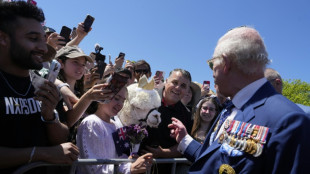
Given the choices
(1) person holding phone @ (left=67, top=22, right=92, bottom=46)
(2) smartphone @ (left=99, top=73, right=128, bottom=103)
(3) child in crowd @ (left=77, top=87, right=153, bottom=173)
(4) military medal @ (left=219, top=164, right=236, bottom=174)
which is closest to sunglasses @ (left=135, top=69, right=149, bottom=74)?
(1) person holding phone @ (left=67, top=22, right=92, bottom=46)

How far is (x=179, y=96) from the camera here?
12.2 feet

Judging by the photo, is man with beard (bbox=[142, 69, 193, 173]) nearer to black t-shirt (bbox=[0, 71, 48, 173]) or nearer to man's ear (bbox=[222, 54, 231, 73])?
black t-shirt (bbox=[0, 71, 48, 173])

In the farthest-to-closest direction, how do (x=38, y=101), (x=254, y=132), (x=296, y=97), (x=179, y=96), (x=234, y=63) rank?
(x=296, y=97), (x=179, y=96), (x=38, y=101), (x=234, y=63), (x=254, y=132)

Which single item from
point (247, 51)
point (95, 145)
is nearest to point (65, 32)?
point (95, 145)

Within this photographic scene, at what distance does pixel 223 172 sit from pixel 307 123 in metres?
0.59

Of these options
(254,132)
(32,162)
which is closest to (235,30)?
(254,132)

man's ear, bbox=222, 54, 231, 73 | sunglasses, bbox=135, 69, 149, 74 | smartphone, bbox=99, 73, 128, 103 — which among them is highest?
man's ear, bbox=222, 54, 231, 73

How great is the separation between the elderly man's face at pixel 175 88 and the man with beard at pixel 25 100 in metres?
1.77

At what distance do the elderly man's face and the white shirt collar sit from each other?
5.75 ft

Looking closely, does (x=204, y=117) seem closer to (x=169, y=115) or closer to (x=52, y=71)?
(x=169, y=115)

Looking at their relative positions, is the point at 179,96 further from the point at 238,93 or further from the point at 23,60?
the point at 23,60

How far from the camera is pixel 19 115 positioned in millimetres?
1963

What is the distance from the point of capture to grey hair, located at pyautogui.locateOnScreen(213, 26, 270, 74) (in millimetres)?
1930

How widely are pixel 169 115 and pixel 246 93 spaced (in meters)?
1.75
